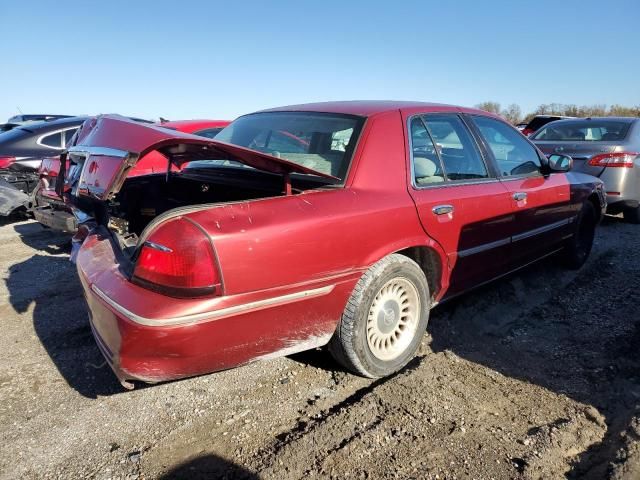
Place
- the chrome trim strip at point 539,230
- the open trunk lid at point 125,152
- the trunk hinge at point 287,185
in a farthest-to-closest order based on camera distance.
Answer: the chrome trim strip at point 539,230 < the trunk hinge at point 287,185 < the open trunk lid at point 125,152

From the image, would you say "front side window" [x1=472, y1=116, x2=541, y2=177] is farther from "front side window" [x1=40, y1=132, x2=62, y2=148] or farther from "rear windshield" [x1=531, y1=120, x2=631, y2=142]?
"front side window" [x1=40, y1=132, x2=62, y2=148]

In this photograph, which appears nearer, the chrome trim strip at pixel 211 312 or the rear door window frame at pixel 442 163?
the chrome trim strip at pixel 211 312

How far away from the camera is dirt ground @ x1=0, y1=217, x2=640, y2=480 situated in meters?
2.16

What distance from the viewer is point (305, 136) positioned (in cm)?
313

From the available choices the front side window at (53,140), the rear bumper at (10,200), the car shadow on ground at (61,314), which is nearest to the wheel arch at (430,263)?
the car shadow on ground at (61,314)

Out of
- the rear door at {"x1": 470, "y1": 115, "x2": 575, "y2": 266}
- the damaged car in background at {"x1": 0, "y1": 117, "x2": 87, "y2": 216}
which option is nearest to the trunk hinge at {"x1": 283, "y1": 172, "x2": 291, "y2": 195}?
the rear door at {"x1": 470, "y1": 115, "x2": 575, "y2": 266}

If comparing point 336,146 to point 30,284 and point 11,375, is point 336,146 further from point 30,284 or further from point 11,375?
point 30,284

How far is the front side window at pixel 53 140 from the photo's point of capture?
23.7 feet

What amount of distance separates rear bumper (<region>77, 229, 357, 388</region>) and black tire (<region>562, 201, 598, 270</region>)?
10.4 feet

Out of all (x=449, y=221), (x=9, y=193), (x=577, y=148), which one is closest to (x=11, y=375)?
(x=449, y=221)

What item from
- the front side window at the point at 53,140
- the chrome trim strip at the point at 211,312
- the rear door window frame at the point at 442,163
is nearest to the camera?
the chrome trim strip at the point at 211,312

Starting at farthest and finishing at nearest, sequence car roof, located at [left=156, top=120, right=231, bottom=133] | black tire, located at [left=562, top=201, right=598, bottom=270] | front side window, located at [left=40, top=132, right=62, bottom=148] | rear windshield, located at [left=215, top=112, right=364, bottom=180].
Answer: front side window, located at [left=40, top=132, right=62, bottom=148], car roof, located at [left=156, top=120, right=231, bottom=133], black tire, located at [left=562, top=201, right=598, bottom=270], rear windshield, located at [left=215, top=112, right=364, bottom=180]

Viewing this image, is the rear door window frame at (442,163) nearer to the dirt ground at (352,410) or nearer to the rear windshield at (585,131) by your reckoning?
the dirt ground at (352,410)

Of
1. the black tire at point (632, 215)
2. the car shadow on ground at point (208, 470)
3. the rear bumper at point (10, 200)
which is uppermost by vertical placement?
the rear bumper at point (10, 200)
